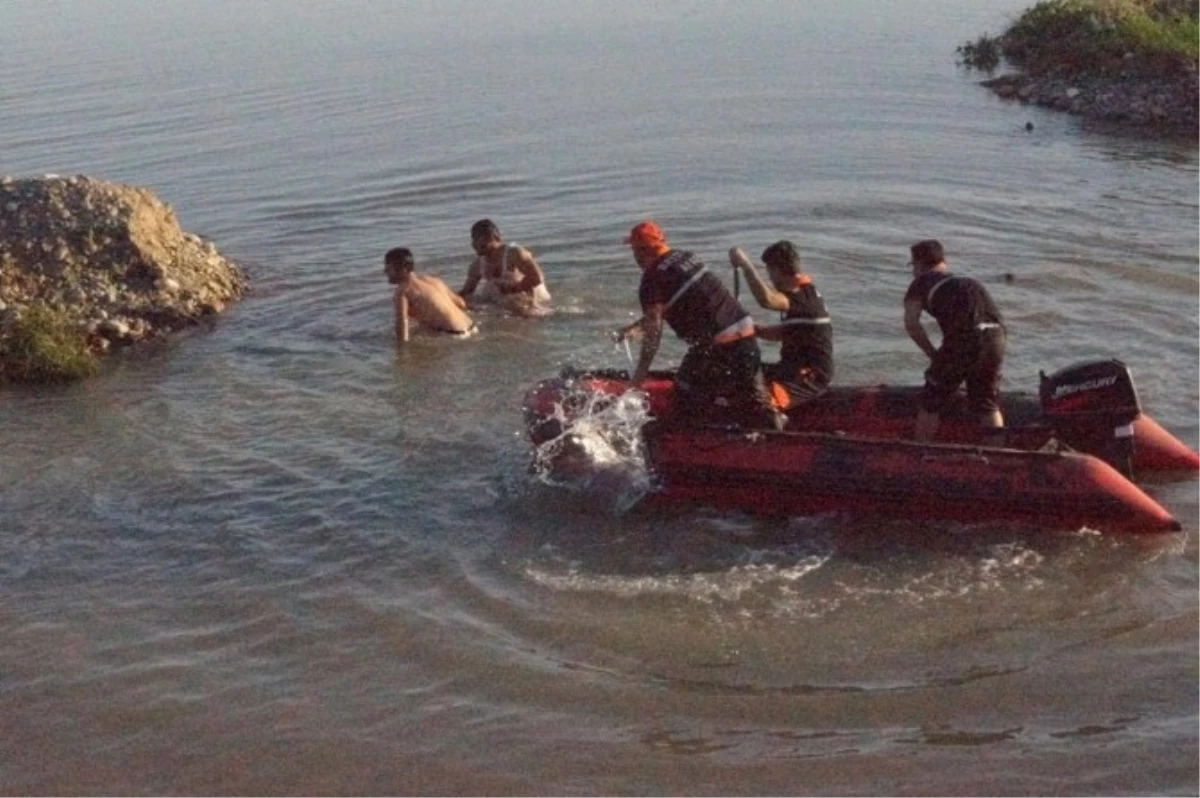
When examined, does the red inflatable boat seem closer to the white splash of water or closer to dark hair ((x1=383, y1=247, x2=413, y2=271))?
the white splash of water

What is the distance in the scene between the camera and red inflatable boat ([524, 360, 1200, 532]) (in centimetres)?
845

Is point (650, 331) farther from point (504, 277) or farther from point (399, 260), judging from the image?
point (504, 277)

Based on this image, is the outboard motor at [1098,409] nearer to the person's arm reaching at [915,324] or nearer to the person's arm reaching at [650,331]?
the person's arm reaching at [915,324]

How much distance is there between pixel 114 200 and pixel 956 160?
38.7 ft

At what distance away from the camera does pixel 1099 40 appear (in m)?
25.4

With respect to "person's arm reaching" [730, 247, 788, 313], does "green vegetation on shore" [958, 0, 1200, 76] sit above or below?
above

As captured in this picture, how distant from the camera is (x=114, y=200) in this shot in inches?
557

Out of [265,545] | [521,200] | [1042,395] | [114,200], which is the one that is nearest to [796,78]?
[521,200]

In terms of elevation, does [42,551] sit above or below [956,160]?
below

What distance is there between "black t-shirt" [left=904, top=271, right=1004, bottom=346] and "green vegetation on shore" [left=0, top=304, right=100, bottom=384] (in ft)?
24.2

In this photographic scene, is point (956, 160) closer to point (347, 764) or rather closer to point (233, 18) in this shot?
point (347, 764)

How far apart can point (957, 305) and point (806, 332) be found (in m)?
1.08

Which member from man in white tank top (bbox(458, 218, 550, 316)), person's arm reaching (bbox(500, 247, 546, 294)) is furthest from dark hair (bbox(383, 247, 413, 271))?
person's arm reaching (bbox(500, 247, 546, 294))

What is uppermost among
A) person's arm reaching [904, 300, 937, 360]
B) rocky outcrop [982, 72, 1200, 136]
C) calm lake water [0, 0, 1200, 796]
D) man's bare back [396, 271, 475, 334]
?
rocky outcrop [982, 72, 1200, 136]
